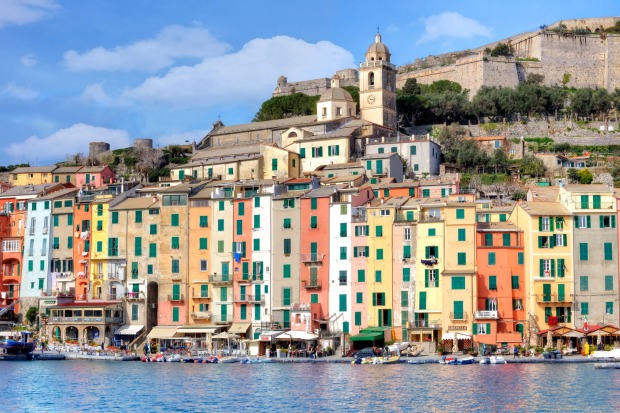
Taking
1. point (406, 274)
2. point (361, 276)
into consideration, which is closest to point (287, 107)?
point (361, 276)

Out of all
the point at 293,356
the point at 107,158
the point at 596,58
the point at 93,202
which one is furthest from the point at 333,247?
the point at 596,58

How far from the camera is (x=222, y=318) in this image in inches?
3226

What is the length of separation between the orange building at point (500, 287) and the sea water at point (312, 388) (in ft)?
17.2

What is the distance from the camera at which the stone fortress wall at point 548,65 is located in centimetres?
12756

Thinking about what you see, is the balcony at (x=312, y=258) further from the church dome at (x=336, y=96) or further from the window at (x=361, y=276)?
the church dome at (x=336, y=96)

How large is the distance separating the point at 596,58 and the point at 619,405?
85.1m

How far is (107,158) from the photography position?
119 meters

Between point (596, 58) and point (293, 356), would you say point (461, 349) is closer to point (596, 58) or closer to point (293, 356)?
point (293, 356)

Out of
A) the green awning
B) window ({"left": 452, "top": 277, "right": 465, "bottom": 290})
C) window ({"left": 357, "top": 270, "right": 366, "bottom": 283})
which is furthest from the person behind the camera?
window ({"left": 357, "top": 270, "right": 366, "bottom": 283})

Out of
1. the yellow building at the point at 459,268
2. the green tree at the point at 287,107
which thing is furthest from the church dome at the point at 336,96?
the yellow building at the point at 459,268

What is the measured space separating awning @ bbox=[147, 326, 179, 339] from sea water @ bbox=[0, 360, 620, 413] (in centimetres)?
750

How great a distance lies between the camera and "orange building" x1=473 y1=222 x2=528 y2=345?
73938 mm

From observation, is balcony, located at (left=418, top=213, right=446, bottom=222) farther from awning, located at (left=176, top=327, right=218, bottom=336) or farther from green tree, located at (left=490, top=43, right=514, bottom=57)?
green tree, located at (left=490, top=43, right=514, bottom=57)

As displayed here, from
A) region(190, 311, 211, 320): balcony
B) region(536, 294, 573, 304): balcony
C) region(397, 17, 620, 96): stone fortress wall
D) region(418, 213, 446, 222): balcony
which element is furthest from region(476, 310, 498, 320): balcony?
region(397, 17, 620, 96): stone fortress wall
